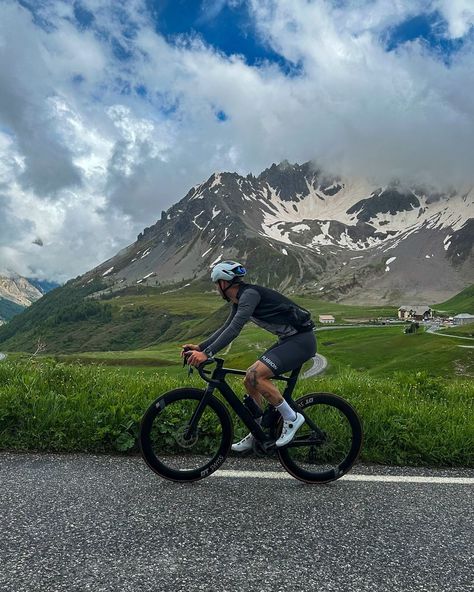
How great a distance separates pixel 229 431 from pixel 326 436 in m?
1.59

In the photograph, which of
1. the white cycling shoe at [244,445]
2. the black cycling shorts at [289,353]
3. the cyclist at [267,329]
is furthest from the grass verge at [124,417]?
the black cycling shorts at [289,353]

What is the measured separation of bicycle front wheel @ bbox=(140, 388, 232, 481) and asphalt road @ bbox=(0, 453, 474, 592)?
0.27m

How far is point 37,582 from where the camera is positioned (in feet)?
14.0

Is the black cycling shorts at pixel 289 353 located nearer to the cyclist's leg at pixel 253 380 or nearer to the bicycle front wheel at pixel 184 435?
the cyclist's leg at pixel 253 380

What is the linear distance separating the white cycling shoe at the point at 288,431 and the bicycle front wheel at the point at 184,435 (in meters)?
0.77

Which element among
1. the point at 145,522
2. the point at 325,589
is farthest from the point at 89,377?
the point at 325,589

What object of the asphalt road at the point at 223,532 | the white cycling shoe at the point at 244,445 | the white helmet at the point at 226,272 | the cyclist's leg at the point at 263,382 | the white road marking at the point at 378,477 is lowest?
the asphalt road at the point at 223,532

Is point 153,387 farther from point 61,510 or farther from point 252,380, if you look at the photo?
point 61,510

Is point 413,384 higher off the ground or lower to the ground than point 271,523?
higher

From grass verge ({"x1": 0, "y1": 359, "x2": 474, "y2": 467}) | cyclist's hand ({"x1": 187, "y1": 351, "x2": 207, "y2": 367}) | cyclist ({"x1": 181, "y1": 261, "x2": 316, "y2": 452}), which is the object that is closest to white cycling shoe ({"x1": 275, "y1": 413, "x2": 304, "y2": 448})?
cyclist ({"x1": 181, "y1": 261, "x2": 316, "y2": 452})

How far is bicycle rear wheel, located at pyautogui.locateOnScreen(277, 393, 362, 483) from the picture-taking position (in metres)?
7.42

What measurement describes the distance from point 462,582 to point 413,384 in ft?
21.3

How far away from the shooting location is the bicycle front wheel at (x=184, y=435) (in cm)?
703

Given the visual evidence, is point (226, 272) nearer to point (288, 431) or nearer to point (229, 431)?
point (229, 431)
